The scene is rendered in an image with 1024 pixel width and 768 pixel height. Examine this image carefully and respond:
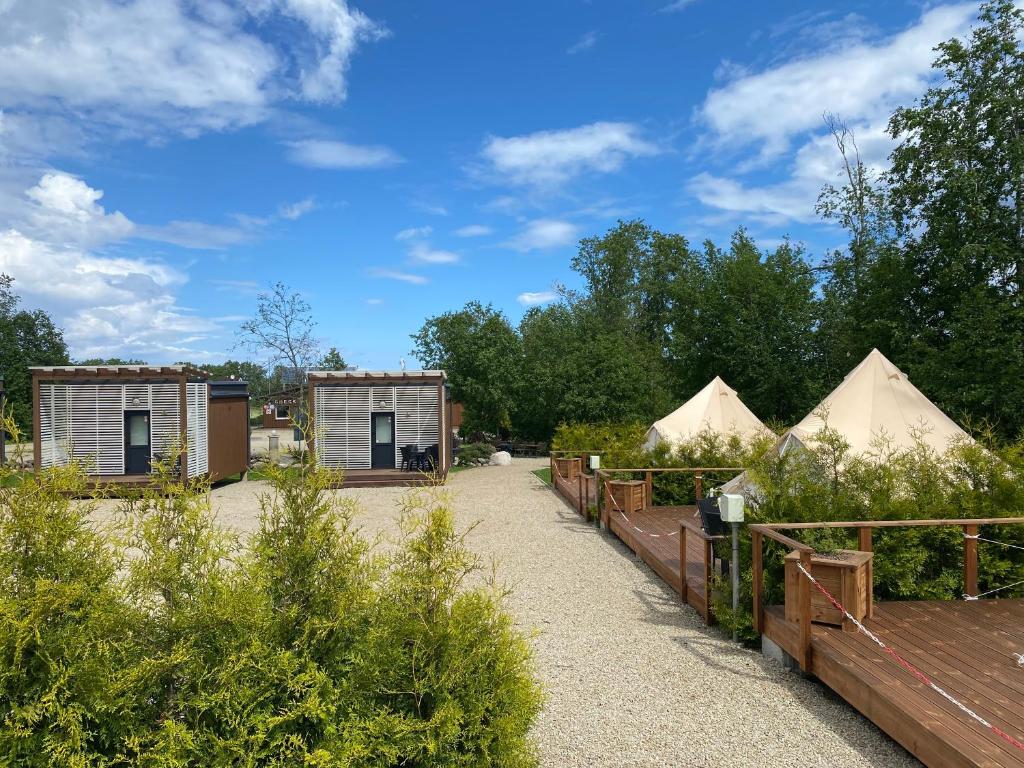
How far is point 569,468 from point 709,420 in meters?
4.36

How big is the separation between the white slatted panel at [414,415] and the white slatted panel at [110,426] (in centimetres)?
794

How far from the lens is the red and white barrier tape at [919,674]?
12.9 feet

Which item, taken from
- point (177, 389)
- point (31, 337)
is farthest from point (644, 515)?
point (31, 337)

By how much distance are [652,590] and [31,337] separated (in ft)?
A: 166

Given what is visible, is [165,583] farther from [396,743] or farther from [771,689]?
[771,689]

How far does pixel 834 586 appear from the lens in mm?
5832

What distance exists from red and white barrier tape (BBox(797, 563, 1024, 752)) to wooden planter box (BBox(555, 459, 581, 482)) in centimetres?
1299

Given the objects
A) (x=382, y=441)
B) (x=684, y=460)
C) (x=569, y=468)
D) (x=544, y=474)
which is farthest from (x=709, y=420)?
(x=382, y=441)

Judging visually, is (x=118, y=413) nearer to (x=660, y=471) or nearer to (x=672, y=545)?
(x=660, y=471)

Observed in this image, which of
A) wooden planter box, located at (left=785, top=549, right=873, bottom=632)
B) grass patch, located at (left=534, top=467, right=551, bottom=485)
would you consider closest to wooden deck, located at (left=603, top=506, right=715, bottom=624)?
wooden planter box, located at (left=785, top=549, right=873, bottom=632)

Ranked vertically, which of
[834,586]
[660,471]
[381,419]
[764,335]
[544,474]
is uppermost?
[764,335]

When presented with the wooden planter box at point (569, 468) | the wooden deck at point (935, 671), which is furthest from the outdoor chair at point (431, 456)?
the wooden deck at point (935, 671)

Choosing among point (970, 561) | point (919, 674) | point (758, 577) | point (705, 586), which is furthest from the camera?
point (705, 586)

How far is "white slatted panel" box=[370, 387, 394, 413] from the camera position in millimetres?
21797
